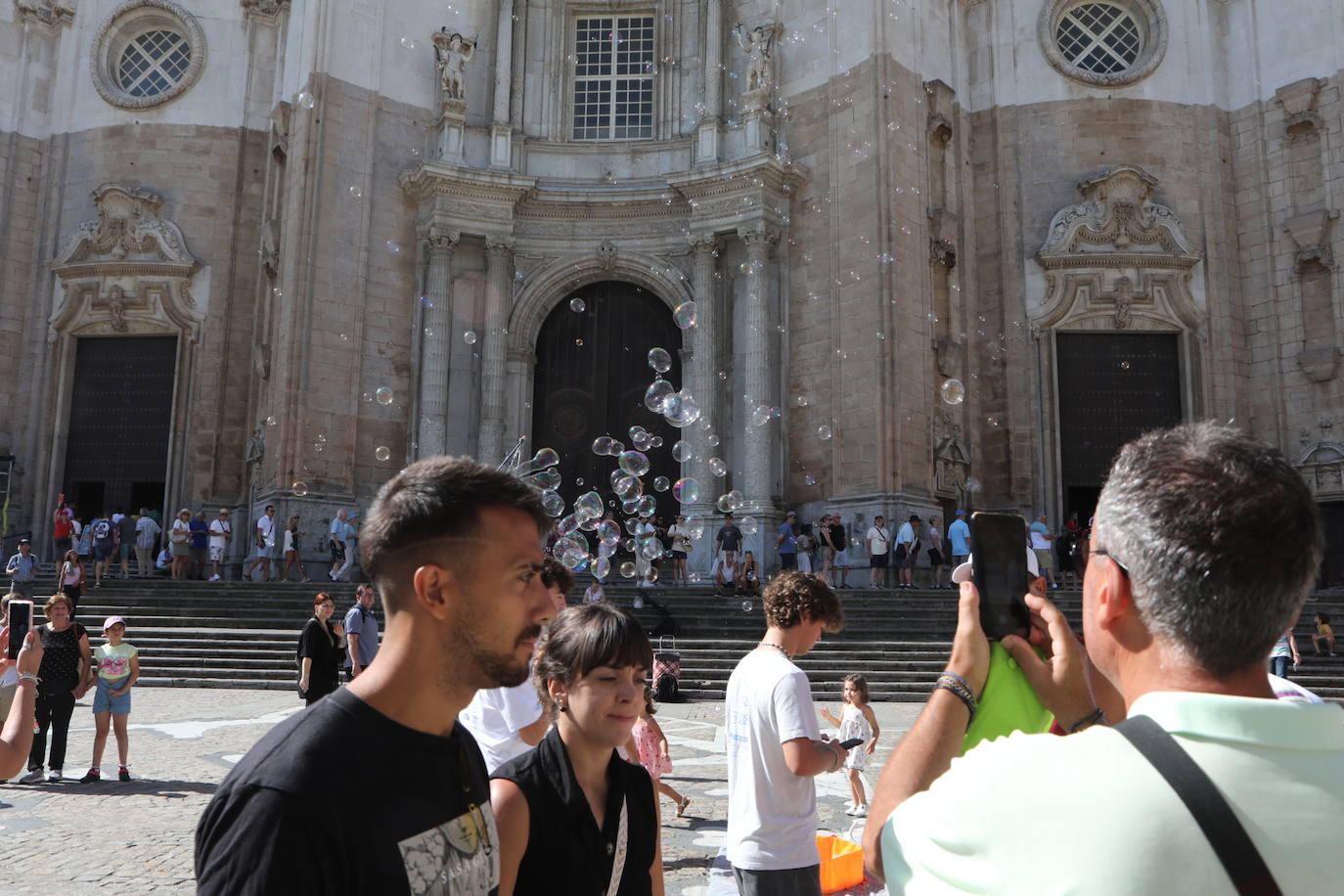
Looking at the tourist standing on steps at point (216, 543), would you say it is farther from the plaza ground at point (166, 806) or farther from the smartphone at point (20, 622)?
the smartphone at point (20, 622)

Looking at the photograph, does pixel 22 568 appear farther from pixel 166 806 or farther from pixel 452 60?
pixel 166 806

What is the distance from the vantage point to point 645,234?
25.5 metres

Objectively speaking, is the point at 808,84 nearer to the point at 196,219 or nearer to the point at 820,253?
the point at 820,253

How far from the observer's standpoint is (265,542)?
71.6 feet

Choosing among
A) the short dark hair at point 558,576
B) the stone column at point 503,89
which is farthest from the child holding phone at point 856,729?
the stone column at point 503,89

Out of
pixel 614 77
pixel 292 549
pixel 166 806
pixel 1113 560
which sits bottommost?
pixel 166 806

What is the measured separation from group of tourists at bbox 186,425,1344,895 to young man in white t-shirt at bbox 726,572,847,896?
3.58ft

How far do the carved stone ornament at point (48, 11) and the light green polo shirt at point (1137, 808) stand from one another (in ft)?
108

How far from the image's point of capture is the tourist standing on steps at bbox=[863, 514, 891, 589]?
20.3m

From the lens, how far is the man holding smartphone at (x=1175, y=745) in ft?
4.51

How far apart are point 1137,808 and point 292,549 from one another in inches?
864

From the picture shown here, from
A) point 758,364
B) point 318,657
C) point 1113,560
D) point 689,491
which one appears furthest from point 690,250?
point 1113,560

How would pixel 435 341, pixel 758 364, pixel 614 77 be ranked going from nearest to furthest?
pixel 758 364 → pixel 435 341 → pixel 614 77

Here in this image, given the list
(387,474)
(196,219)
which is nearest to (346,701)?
(387,474)
